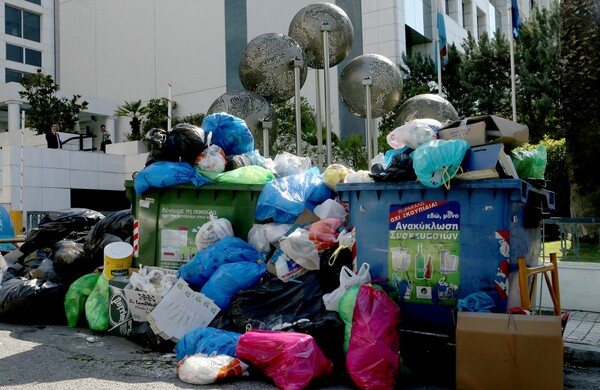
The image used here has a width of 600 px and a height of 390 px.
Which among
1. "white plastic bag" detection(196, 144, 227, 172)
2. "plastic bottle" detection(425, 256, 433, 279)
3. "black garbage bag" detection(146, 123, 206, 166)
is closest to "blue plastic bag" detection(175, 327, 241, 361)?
"plastic bottle" detection(425, 256, 433, 279)

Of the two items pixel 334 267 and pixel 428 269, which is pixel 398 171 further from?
pixel 334 267

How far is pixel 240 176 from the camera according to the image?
5.34 meters

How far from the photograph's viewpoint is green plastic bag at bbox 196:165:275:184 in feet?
17.4

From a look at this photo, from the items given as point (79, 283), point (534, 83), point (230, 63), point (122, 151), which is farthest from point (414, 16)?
point (79, 283)

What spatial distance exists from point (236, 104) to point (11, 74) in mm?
28179

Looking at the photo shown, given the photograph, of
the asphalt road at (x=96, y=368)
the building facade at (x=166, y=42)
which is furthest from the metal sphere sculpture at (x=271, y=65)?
the building facade at (x=166, y=42)

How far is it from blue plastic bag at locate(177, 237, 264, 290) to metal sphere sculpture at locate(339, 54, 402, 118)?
4171mm

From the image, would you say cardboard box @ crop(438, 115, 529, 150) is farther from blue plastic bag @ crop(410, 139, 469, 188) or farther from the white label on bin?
the white label on bin

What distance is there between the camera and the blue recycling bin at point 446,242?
3814 mm

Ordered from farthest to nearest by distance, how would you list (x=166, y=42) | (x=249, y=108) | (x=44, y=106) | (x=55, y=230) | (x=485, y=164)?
1. (x=166, y=42)
2. (x=44, y=106)
3. (x=249, y=108)
4. (x=55, y=230)
5. (x=485, y=164)

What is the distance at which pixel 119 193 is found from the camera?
2180cm

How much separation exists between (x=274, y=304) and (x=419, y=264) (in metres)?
1.10

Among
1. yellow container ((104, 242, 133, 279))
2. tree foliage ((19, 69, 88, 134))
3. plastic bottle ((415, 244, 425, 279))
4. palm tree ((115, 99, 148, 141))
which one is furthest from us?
palm tree ((115, 99, 148, 141))

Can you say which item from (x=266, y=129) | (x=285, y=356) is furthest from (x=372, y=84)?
(x=285, y=356)
